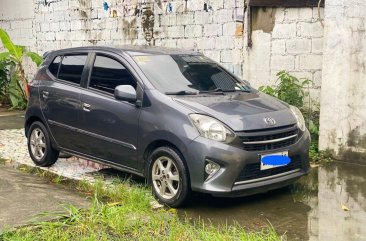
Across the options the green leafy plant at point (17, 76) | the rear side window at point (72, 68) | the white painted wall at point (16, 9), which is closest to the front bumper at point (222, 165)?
the rear side window at point (72, 68)

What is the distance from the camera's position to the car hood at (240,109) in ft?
16.1

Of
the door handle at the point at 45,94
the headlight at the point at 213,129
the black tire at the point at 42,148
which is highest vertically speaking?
the door handle at the point at 45,94

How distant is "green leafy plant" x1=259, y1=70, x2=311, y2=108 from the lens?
299 inches

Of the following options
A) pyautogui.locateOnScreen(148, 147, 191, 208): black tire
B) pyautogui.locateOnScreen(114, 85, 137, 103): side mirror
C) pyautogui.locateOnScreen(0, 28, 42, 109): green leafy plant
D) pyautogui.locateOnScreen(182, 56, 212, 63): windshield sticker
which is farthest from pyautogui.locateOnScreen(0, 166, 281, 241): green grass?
pyautogui.locateOnScreen(0, 28, 42, 109): green leafy plant

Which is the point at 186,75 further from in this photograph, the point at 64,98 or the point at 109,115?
the point at 64,98

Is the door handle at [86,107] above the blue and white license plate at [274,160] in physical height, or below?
above

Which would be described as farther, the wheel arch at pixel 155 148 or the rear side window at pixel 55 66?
the rear side window at pixel 55 66

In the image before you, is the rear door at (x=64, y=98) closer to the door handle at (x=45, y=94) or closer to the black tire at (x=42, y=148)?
the door handle at (x=45, y=94)

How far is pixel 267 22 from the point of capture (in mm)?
8141

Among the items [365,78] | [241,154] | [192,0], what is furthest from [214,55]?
[241,154]

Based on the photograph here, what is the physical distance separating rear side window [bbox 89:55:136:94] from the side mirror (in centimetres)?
17

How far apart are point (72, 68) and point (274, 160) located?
298 cm

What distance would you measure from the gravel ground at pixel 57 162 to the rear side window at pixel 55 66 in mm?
1302

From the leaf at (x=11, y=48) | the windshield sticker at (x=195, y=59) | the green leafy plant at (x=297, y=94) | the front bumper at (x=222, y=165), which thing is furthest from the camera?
the leaf at (x=11, y=48)
